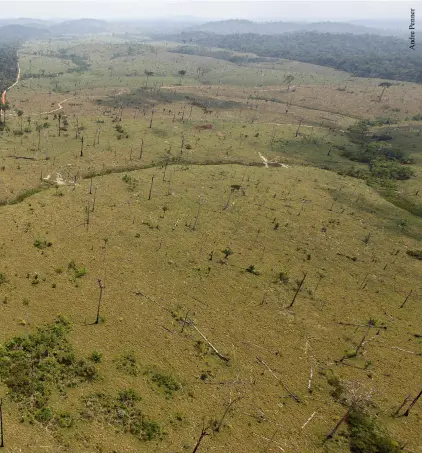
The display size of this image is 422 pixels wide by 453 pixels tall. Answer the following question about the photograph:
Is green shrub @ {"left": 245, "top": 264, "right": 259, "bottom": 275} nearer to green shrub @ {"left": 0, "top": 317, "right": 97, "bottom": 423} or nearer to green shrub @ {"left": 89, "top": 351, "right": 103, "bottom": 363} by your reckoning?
green shrub @ {"left": 89, "top": 351, "right": 103, "bottom": 363}

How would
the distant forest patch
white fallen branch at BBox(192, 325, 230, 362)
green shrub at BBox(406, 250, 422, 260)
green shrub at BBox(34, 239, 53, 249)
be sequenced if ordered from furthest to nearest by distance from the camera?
the distant forest patch, green shrub at BBox(406, 250, 422, 260), green shrub at BBox(34, 239, 53, 249), white fallen branch at BBox(192, 325, 230, 362)

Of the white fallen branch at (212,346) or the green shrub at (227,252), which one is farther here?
the green shrub at (227,252)

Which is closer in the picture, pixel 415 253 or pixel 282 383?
pixel 282 383

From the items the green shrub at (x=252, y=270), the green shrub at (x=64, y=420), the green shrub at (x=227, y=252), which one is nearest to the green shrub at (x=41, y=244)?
the green shrub at (x=227, y=252)

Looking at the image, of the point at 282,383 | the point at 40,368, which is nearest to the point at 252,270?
the point at 282,383

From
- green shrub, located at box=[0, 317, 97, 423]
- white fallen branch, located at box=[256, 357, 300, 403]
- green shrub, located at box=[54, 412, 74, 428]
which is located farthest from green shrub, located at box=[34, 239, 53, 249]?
white fallen branch, located at box=[256, 357, 300, 403]

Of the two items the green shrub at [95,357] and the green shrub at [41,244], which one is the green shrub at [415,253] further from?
the green shrub at [41,244]

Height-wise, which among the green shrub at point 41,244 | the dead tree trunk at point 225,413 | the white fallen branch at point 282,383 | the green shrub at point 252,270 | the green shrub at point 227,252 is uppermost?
the green shrub at point 227,252

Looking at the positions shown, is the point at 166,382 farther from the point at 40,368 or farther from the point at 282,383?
the point at 40,368

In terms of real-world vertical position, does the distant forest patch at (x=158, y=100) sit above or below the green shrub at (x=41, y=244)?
above

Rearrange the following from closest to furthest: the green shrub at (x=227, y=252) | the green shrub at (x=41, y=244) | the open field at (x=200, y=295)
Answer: the open field at (x=200, y=295), the green shrub at (x=41, y=244), the green shrub at (x=227, y=252)
